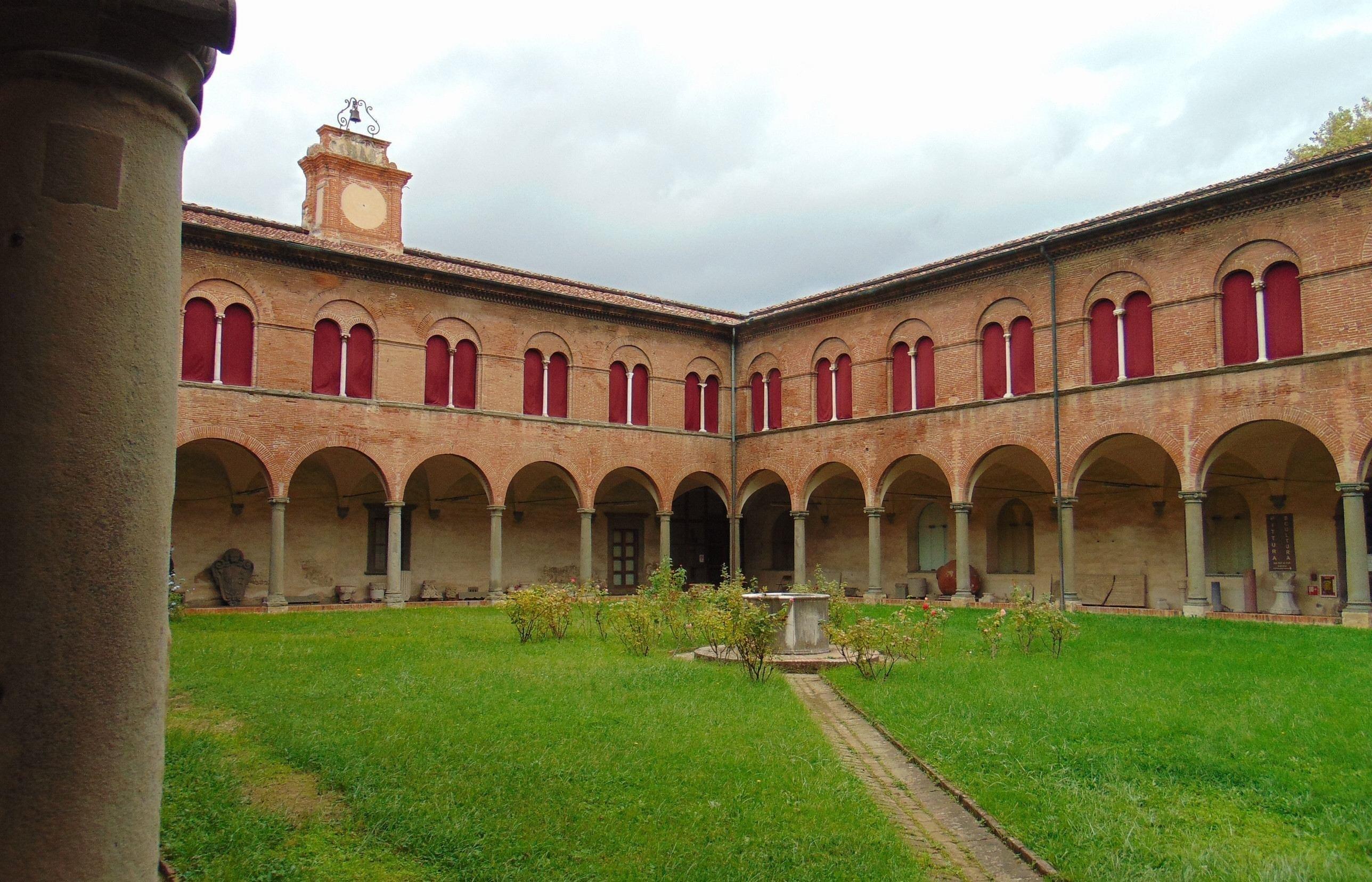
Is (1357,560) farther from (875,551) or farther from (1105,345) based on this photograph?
(875,551)

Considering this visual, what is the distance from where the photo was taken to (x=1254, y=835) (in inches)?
214

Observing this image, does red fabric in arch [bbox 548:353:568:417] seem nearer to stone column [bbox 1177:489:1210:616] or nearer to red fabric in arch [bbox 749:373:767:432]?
red fabric in arch [bbox 749:373:767:432]

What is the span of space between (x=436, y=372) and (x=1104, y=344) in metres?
14.0

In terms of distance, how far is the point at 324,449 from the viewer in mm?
21812

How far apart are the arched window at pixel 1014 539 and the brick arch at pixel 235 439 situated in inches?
648

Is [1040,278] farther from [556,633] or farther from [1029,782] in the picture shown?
Result: [1029,782]

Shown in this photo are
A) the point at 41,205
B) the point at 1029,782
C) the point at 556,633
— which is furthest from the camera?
the point at 556,633

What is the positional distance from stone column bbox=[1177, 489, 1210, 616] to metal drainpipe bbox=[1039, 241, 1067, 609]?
2.28 metres

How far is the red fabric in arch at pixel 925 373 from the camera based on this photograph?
75.4 feet

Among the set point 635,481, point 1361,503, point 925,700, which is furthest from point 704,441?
point 925,700

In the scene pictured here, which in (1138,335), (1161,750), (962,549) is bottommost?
(1161,750)

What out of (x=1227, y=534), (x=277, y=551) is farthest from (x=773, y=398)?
(x=277, y=551)

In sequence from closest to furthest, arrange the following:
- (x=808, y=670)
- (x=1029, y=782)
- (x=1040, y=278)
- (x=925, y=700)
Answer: (x=1029, y=782)
(x=925, y=700)
(x=808, y=670)
(x=1040, y=278)

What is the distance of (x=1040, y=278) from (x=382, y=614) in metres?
14.7
